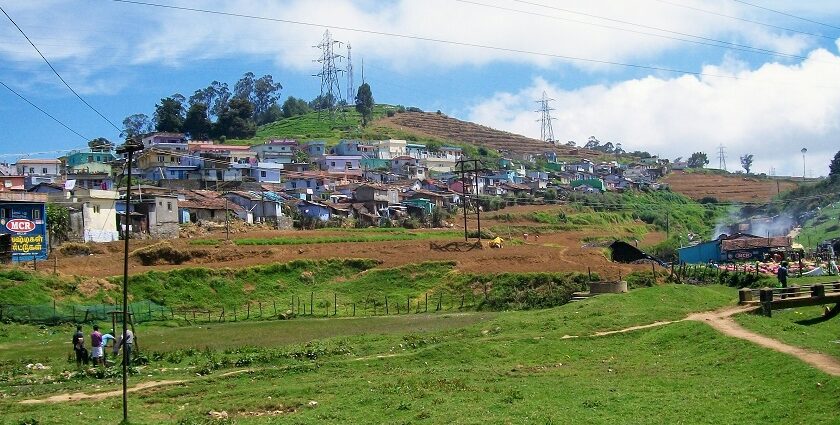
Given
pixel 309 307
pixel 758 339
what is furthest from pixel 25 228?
pixel 758 339

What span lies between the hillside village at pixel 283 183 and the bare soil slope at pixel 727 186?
607cm

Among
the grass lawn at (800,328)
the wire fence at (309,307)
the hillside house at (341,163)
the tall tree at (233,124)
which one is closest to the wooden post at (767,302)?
the grass lawn at (800,328)

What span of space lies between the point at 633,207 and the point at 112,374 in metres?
107

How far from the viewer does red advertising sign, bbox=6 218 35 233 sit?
55.8m

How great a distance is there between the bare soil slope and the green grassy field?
12012 centimetres

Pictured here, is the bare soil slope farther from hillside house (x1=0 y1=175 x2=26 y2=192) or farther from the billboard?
the billboard

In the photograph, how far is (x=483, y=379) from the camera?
24516 millimetres

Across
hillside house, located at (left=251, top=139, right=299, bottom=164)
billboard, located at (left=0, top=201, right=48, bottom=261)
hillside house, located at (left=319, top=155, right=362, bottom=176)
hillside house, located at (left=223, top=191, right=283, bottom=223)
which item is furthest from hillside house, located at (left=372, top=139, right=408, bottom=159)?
billboard, located at (left=0, top=201, right=48, bottom=261)

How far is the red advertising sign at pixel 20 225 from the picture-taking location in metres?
55.8

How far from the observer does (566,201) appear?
120188mm

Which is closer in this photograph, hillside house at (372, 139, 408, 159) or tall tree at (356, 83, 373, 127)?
hillside house at (372, 139, 408, 159)

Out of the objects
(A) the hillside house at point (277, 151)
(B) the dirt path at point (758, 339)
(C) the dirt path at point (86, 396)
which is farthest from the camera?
(A) the hillside house at point (277, 151)

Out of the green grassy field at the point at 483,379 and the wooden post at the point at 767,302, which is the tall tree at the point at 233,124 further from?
the wooden post at the point at 767,302

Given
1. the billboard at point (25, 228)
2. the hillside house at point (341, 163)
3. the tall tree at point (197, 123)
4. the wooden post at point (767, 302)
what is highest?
the tall tree at point (197, 123)
